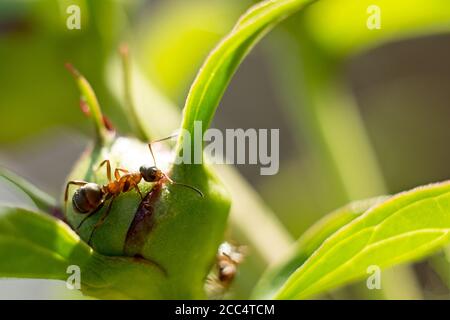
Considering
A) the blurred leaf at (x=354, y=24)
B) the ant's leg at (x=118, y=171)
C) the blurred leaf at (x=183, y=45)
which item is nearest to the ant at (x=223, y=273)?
the ant's leg at (x=118, y=171)

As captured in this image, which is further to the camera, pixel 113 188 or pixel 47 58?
pixel 47 58

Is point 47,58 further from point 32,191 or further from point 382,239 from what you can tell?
point 382,239

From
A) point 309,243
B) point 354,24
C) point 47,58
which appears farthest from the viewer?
point 354,24

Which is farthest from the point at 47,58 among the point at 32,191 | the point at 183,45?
the point at 32,191

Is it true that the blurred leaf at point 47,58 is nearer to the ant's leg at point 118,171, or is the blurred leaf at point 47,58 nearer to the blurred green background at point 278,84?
the blurred green background at point 278,84

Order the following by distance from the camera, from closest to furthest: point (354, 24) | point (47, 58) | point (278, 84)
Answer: point (47, 58) < point (354, 24) < point (278, 84)

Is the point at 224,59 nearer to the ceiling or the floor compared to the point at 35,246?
nearer to the ceiling
